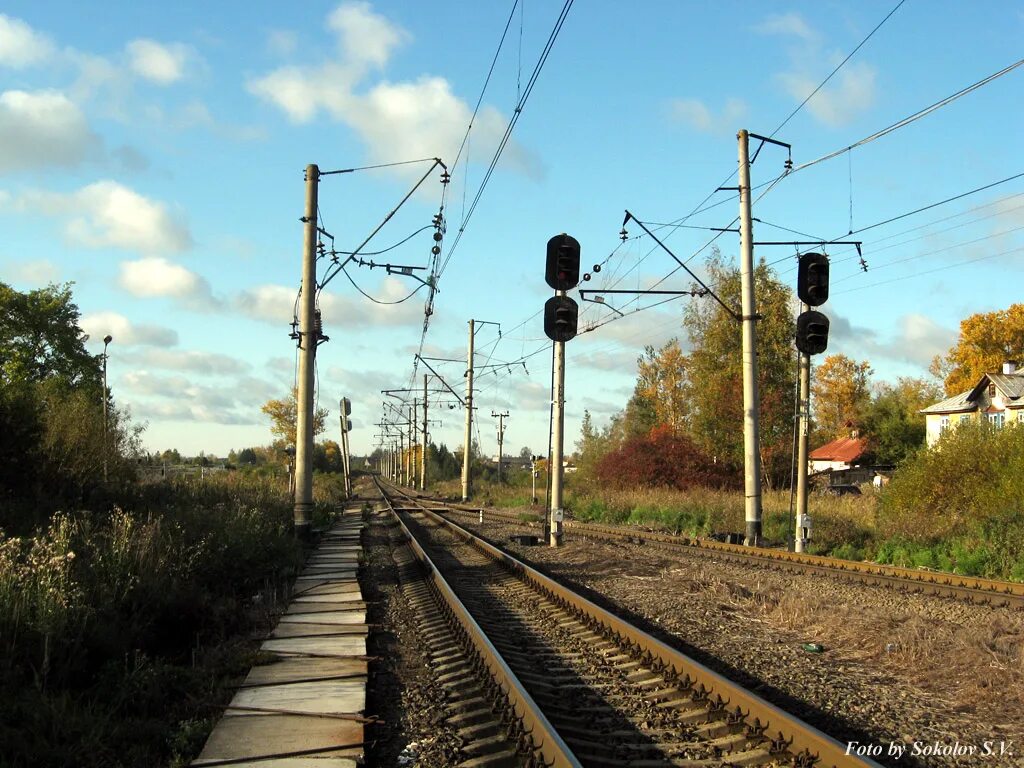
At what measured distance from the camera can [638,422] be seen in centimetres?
7769

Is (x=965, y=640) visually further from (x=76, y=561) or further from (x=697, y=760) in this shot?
(x=76, y=561)

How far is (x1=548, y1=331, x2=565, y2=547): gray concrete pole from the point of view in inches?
864

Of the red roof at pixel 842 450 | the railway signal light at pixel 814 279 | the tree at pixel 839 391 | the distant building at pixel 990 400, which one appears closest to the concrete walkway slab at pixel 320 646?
the railway signal light at pixel 814 279

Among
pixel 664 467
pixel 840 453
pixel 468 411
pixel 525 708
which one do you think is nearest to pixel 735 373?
pixel 664 467

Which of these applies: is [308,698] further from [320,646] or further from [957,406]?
[957,406]

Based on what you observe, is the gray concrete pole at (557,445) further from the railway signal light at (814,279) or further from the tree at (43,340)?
the tree at (43,340)

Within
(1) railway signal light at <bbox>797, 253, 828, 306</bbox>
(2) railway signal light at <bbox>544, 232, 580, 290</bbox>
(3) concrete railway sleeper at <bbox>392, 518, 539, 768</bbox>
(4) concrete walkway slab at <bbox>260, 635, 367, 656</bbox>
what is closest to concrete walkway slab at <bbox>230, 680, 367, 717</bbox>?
(3) concrete railway sleeper at <bbox>392, 518, 539, 768</bbox>

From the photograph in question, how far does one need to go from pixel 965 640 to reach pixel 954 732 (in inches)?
106

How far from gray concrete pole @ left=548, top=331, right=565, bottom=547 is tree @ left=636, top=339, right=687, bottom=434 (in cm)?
5053

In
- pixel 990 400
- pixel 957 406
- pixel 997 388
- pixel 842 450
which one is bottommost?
pixel 842 450

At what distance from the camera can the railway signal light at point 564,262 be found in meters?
18.7

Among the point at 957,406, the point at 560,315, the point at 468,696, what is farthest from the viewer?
the point at 957,406

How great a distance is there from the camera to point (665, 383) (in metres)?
75.7

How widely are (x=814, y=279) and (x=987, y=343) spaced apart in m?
67.9
